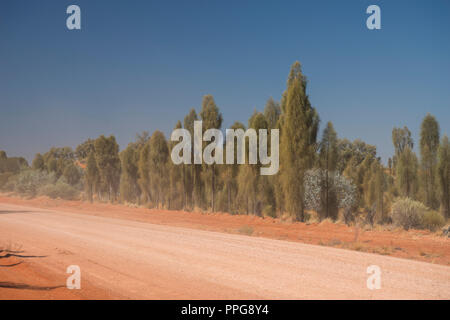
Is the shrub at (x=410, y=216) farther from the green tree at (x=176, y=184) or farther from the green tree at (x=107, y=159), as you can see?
the green tree at (x=107, y=159)

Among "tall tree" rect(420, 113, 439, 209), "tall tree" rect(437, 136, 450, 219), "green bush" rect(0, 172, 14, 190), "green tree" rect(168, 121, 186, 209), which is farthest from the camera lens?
"green bush" rect(0, 172, 14, 190)

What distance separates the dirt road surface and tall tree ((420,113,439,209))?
2172cm

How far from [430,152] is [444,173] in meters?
2.21

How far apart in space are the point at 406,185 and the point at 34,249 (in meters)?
30.8

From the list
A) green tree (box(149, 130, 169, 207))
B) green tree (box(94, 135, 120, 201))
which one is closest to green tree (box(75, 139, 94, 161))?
green tree (box(94, 135, 120, 201))

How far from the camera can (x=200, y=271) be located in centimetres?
740

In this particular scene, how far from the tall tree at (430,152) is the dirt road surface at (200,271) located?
2172 centimetres

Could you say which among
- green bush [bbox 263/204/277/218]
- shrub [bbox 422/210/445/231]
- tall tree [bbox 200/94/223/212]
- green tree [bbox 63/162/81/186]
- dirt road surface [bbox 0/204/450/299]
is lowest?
green bush [bbox 263/204/277/218]

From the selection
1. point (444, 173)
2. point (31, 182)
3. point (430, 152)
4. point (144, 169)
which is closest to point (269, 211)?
point (444, 173)

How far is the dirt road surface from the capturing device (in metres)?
5.80

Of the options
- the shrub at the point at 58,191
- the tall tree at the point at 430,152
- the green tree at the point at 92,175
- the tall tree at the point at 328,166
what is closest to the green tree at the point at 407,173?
the tall tree at the point at 430,152

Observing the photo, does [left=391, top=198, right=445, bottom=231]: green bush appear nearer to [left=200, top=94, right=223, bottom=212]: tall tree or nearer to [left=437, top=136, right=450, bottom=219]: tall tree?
[left=437, top=136, right=450, bottom=219]: tall tree

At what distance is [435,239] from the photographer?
13.2 meters
